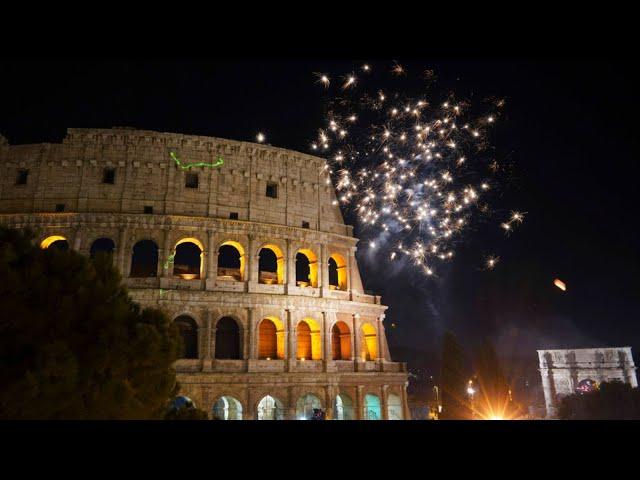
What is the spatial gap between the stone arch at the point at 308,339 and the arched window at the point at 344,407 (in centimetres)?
248

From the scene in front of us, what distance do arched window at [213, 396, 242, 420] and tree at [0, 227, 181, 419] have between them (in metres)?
9.66

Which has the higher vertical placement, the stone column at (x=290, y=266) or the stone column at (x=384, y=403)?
the stone column at (x=290, y=266)

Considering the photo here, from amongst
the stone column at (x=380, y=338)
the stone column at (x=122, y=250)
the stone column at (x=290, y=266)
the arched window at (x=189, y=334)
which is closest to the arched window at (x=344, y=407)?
the stone column at (x=380, y=338)

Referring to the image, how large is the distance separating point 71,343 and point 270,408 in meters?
14.0

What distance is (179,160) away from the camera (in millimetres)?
23859

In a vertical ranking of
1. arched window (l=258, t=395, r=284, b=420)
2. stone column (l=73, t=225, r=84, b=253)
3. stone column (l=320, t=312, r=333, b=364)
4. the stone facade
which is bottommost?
arched window (l=258, t=395, r=284, b=420)

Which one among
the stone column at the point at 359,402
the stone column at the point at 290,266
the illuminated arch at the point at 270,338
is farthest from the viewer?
the stone column at the point at 290,266

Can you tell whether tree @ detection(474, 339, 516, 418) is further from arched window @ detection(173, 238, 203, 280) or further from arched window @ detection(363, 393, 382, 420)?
arched window @ detection(173, 238, 203, 280)

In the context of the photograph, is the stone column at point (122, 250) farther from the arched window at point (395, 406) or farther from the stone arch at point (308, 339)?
the arched window at point (395, 406)

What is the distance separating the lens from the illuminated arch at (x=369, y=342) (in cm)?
2655

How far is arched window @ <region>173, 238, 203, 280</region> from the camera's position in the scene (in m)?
23.7

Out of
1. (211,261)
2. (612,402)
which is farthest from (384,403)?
(612,402)

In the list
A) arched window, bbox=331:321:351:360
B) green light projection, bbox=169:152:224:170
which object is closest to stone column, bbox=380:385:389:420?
arched window, bbox=331:321:351:360
